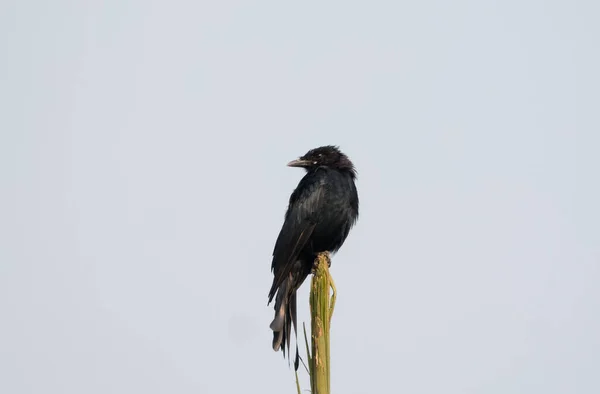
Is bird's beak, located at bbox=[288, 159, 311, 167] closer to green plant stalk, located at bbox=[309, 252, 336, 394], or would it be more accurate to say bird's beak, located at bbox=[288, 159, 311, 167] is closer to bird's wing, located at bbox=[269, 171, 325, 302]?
bird's wing, located at bbox=[269, 171, 325, 302]

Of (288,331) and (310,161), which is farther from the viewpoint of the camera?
(310,161)

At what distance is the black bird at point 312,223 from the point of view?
8.07 meters

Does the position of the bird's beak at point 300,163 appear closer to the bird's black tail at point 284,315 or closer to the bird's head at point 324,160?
the bird's head at point 324,160

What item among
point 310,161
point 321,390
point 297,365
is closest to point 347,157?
point 310,161

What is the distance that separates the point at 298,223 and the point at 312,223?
147 millimetres

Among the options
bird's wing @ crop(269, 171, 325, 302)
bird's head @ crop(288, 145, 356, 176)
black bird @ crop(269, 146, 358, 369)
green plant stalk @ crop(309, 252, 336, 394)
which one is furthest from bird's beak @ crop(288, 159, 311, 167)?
green plant stalk @ crop(309, 252, 336, 394)

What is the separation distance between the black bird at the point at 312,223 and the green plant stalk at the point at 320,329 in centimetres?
371

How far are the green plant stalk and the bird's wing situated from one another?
376 centimetres

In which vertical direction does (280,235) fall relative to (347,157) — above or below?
below

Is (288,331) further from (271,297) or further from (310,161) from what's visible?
(310,161)

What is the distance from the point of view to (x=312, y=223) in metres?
8.37

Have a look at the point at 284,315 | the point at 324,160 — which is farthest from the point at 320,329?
the point at 324,160

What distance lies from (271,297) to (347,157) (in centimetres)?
252

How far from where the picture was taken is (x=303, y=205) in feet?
27.8
